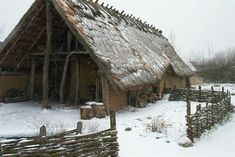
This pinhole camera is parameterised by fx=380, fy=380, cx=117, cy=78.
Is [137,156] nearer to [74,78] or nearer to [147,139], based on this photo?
[147,139]

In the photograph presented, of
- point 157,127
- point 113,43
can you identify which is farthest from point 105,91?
point 157,127

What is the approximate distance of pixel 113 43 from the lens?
18.5 metres

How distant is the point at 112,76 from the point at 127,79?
1.03m

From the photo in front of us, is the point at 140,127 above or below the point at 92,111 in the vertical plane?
below

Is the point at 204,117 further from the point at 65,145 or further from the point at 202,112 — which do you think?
the point at 65,145

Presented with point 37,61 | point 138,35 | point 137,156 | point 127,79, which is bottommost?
point 137,156

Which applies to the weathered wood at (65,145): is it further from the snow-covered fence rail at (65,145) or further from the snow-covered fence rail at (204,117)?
the snow-covered fence rail at (204,117)

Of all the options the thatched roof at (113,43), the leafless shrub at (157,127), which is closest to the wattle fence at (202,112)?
the leafless shrub at (157,127)

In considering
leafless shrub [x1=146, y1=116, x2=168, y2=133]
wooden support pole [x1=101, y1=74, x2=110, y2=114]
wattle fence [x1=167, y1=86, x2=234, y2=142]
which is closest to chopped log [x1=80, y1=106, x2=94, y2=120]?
wooden support pole [x1=101, y1=74, x2=110, y2=114]

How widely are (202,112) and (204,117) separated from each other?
345 mm

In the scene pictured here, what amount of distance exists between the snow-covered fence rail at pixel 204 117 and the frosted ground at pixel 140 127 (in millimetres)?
268

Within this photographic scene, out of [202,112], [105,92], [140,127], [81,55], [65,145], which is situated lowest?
[140,127]

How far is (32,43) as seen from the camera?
19.6m

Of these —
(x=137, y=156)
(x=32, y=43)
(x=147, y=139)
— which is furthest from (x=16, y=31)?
(x=137, y=156)
